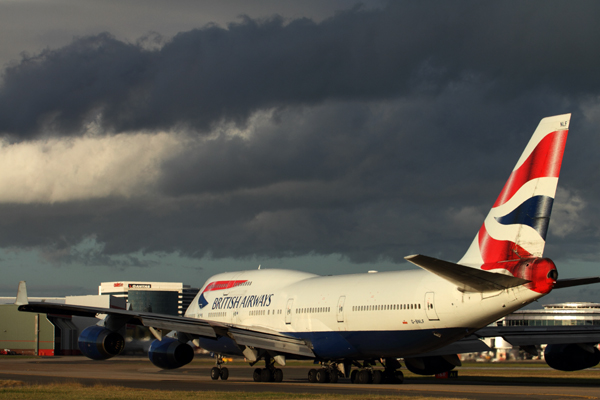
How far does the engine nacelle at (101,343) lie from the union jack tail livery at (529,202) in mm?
14442

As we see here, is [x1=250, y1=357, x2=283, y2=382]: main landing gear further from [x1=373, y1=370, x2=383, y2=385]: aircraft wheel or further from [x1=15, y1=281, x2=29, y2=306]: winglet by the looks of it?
[x1=15, y1=281, x2=29, y2=306]: winglet

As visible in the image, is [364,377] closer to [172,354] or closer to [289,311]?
[289,311]

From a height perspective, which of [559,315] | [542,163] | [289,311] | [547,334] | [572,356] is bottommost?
[572,356]

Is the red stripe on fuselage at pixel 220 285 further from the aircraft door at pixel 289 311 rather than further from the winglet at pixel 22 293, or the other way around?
the winglet at pixel 22 293

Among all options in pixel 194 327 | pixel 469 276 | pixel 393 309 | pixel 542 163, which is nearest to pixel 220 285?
pixel 194 327

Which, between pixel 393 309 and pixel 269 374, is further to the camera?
pixel 269 374

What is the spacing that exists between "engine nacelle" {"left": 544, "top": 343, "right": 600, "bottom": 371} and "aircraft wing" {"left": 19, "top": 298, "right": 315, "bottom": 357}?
33.8 feet

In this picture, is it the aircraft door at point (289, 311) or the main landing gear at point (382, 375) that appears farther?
the aircraft door at point (289, 311)

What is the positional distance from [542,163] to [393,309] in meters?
7.43

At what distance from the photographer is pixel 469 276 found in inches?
808

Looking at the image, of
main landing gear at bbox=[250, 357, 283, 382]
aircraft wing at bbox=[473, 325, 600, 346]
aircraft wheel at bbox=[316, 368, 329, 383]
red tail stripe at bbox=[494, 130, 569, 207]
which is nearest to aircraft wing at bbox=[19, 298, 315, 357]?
aircraft wheel at bbox=[316, 368, 329, 383]

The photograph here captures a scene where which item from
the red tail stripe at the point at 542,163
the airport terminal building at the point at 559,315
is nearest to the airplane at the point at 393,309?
the red tail stripe at the point at 542,163

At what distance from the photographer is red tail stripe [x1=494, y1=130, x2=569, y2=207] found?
2030cm

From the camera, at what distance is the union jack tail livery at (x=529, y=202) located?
20.4m
